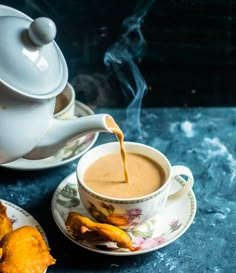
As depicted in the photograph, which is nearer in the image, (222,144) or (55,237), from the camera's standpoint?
(55,237)

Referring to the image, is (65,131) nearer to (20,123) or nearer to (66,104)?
(20,123)

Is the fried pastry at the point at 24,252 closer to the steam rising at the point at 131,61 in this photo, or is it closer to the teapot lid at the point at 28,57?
the teapot lid at the point at 28,57

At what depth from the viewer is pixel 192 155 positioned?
97 cm

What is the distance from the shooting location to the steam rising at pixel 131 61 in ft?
3.41

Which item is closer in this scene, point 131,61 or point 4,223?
point 4,223

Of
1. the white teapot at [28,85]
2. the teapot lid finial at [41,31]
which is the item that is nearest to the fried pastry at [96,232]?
the white teapot at [28,85]

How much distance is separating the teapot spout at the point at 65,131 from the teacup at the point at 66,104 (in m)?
0.24

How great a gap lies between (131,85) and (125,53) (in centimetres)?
7

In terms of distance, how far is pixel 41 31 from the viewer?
611 mm

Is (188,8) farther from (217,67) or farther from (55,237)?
(55,237)

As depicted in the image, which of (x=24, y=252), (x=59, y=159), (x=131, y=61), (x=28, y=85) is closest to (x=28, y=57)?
(x=28, y=85)

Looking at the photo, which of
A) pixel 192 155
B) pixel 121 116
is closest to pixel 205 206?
pixel 192 155

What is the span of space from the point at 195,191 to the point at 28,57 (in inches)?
15.1

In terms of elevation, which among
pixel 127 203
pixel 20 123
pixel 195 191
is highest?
pixel 20 123
